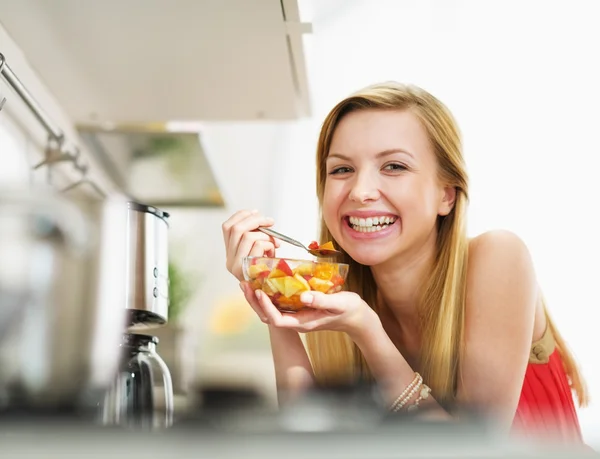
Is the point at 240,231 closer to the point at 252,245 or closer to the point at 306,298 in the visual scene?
the point at 252,245

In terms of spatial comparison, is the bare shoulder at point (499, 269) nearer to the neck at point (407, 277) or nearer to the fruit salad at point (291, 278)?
the neck at point (407, 277)

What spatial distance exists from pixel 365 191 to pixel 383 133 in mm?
101

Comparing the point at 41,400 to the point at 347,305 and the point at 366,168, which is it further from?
the point at 366,168

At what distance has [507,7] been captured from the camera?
1.24m

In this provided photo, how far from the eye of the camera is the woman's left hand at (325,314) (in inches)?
30.9

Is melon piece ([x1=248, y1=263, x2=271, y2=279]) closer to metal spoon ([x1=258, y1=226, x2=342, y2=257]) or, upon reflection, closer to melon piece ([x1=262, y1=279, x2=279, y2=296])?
melon piece ([x1=262, y1=279, x2=279, y2=296])

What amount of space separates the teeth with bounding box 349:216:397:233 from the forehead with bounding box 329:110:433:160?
100 mm

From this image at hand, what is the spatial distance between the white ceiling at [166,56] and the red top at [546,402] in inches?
22.8

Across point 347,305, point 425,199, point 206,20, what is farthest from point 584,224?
point 206,20

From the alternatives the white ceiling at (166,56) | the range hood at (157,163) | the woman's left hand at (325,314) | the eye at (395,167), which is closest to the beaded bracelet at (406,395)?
the woman's left hand at (325,314)

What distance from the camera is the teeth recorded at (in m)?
1.02

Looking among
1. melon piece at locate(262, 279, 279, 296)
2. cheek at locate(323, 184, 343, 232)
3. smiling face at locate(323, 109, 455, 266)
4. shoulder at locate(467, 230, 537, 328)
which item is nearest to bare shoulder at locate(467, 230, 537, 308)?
shoulder at locate(467, 230, 537, 328)

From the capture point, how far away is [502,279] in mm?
931

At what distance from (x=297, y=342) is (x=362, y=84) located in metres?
0.51
